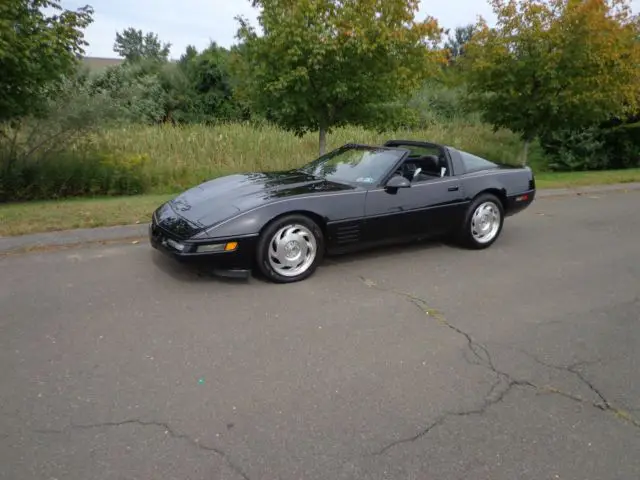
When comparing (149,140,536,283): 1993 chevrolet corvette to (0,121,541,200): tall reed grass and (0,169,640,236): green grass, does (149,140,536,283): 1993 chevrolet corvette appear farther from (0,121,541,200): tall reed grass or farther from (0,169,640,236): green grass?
(0,121,541,200): tall reed grass

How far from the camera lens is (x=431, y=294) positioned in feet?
15.1

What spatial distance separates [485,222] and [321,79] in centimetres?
433

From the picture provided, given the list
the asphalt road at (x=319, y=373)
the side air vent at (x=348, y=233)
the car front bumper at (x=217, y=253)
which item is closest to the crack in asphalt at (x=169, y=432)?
the asphalt road at (x=319, y=373)

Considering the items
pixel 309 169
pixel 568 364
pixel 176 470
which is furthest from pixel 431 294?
pixel 176 470

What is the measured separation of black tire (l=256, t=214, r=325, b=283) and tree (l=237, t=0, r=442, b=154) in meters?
4.54

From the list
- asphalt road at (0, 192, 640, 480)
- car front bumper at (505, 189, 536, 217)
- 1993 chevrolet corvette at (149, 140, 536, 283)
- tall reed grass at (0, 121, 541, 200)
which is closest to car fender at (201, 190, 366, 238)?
1993 chevrolet corvette at (149, 140, 536, 283)

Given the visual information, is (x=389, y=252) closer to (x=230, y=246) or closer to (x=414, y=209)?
(x=414, y=209)

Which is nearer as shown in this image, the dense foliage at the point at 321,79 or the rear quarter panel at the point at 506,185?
the rear quarter panel at the point at 506,185

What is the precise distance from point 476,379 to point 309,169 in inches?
141

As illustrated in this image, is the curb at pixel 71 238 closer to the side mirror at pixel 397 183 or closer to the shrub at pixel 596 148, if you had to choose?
the side mirror at pixel 397 183

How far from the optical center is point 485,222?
6.18 metres

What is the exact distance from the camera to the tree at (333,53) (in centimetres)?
842

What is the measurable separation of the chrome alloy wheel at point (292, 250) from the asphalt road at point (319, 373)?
0.72 ft

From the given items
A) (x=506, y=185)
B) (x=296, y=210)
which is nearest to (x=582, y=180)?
(x=506, y=185)
